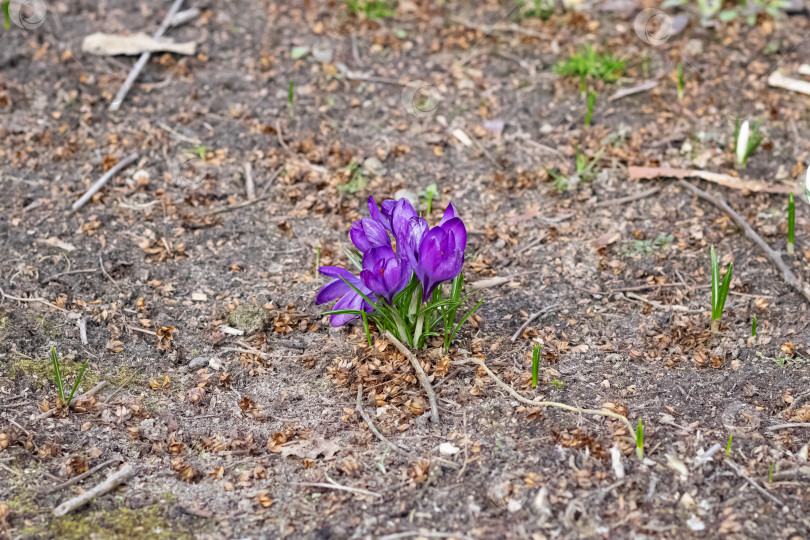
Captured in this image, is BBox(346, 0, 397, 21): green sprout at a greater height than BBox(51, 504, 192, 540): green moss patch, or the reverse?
BBox(346, 0, 397, 21): green sprout

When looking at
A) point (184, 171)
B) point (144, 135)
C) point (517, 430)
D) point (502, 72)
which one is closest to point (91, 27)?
point (144, 135)

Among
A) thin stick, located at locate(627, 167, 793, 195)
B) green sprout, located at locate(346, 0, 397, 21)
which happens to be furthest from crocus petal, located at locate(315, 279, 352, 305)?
green sprout, located at locate(346, 0, 397, 21)

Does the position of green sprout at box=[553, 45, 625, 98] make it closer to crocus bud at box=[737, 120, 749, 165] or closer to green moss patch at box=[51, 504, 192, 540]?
crocus bud at box=[737, 120, 749, 165]

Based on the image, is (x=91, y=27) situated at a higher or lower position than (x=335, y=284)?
higher

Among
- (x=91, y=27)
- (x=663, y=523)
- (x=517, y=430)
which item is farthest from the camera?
(x=91, y=27)

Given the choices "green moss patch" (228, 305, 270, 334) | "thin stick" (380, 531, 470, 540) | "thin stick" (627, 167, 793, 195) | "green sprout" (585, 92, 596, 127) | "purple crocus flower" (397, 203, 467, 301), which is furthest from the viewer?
"green sprout" (585, 92, 596, 127)

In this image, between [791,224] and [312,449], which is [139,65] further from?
[791,224]

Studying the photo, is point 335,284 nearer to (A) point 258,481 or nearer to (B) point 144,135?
(A) point 258,481
